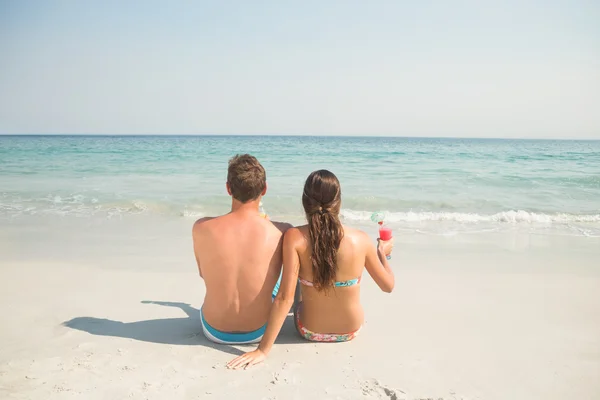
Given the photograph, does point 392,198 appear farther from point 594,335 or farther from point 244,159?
point 244,159

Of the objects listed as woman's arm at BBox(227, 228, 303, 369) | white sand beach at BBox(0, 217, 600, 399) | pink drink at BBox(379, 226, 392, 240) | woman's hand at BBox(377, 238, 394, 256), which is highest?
pink drink at BBox(379, 226, 392, 240)

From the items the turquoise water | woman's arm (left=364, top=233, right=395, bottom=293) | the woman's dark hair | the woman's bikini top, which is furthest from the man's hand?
the turquoise water

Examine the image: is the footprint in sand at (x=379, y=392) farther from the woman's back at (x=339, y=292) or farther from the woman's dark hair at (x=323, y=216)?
the woman's dark hair at (x=323, y=216)

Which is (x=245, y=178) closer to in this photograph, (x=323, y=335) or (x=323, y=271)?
(x=323, y=271)

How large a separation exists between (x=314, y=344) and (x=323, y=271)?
59 centimetres

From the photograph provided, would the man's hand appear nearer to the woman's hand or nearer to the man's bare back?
the man's bare back

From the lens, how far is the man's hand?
2768 millimetres

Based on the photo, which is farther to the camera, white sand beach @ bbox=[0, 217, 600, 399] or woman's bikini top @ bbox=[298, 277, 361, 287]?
woman's bikini top @ bbox=[298, 277, 361, 287]

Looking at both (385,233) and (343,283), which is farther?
(385,233)

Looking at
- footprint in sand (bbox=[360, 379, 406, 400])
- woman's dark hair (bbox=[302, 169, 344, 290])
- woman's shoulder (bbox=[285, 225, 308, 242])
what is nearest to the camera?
footprint in sand (bbox=[360, 379, 406, 400])

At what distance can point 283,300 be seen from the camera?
282 centimetres

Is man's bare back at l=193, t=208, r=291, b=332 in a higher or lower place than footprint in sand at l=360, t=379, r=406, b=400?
higher

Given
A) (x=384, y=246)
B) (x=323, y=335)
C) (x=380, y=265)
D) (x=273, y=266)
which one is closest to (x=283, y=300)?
(x=273, y=266)

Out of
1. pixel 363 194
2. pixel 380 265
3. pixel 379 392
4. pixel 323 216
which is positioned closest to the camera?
pixel 379 392
